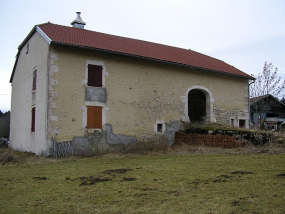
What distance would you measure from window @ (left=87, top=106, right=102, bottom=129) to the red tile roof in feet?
8.81

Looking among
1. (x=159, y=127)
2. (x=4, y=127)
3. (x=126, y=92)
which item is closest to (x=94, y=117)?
(x=126, y=92)

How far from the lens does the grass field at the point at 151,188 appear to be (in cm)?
488

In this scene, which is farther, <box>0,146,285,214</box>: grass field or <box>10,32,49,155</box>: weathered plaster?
<box>10,32,49,155</box>: weathered plaster

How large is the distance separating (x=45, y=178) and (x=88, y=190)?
214 centimetres

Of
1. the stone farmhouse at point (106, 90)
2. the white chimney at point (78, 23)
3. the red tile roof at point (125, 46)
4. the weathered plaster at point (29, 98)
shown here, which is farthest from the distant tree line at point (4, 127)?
the red tile roof at point (125, 46)

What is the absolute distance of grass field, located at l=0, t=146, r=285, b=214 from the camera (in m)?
4.88

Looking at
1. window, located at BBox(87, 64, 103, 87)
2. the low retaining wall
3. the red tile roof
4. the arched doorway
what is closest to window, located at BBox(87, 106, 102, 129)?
window, located at BBox(87, 64, 103, 87)

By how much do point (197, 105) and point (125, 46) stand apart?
18.3ft

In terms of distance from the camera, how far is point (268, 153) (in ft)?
37.9

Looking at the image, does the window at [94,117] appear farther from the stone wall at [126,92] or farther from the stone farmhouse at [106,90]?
the stone wall at [126,92]

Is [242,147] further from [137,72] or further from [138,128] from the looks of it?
[137,72]

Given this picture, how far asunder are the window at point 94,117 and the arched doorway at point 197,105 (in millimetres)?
6442

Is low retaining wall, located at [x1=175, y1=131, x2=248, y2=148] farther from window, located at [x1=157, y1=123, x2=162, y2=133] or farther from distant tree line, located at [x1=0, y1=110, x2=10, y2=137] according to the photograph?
distant tree line, located at [x1=0, y1=110, x2=10, y2=137]

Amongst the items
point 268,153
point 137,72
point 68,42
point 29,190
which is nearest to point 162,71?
point 137,72
